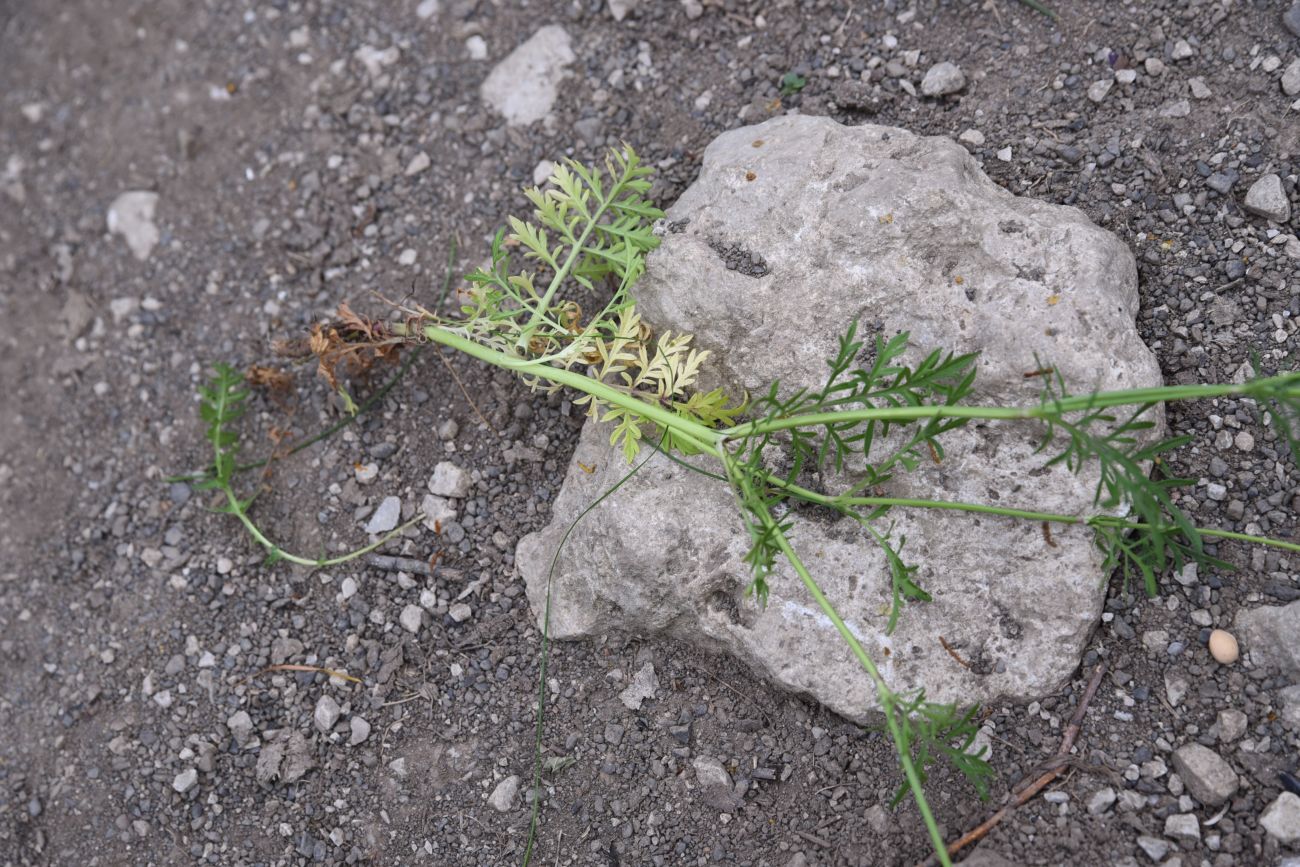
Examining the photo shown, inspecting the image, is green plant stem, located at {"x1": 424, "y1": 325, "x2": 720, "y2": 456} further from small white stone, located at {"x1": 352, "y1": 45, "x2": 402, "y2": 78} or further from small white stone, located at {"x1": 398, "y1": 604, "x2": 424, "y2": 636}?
small white stone, located at {"x1": 352, "y1": 45, "x2": 402, "y2": 78}

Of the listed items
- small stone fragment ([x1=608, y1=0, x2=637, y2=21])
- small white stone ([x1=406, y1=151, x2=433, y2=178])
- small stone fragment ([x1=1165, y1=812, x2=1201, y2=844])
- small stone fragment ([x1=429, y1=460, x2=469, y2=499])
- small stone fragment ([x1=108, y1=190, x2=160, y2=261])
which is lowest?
small stone fragment ([x1=1165, y1=812, x2=1201, y2=844])

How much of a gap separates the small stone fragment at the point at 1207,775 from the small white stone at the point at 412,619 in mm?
2213

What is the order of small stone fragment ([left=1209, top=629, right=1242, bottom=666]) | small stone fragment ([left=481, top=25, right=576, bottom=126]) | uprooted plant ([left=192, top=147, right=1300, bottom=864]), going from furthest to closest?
small stone fragment ([left=481, top=25, right=576, bottom=126]) → small stone fragment ([left=1209, top=629, right=1242, bottom=666]) → uprooted plant ([left=192, top=147, right=1300, bottom=864])

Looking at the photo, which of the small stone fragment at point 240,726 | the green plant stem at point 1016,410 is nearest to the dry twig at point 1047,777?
the green plant stem at point 1016,410

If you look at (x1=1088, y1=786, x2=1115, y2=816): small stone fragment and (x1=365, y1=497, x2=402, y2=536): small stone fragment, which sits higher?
(x1=365, y1=497, x2=402, y2=536): small stone fragment

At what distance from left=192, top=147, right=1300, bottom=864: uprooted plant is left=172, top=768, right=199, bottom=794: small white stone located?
4.54ft

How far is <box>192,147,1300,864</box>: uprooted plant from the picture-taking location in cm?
233

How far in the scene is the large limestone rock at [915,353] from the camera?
2678 millimetres

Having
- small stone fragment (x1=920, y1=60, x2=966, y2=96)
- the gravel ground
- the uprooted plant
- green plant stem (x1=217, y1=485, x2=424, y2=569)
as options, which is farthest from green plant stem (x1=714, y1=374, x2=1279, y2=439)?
small stone fragment (x1=920, y1=60, x2=966, y2=96)

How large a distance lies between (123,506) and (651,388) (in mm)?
2054

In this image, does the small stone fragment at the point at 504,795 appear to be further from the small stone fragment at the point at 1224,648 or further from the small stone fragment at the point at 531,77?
the small stone fragment at the point at 531,77

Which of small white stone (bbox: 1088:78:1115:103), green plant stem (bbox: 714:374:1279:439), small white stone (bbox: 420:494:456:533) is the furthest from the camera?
A: small white stone (bbox: 420:494:456:533)

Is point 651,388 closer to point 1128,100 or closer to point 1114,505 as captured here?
point 1114,505

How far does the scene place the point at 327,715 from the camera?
3129 millimetres
